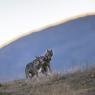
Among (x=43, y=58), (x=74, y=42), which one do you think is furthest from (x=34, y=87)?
(x=74, y=42)

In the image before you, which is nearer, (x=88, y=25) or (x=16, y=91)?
(x=16, y=91)

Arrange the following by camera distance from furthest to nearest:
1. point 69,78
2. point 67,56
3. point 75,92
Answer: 1. point 67,56
2. point 69,78
3. point 75,92

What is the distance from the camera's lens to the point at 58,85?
13844 mm

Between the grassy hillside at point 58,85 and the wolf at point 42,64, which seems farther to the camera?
the wolf at point 42,64

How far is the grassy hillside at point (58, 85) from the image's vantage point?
12.9 meters

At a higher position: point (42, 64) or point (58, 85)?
point (42, 64)

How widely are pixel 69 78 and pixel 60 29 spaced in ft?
42.5

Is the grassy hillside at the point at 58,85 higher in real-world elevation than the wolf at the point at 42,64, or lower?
lower

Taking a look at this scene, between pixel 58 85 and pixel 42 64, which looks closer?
pixel 58 85

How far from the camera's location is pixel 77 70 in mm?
15211

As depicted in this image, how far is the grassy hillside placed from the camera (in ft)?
42.2

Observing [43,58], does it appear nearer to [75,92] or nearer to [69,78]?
[69,78]

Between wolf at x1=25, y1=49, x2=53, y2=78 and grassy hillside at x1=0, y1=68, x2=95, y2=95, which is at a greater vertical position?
wolf at x1=25, y1=49, x2=53, y2=78

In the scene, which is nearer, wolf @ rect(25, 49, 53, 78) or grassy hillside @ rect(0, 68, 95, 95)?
grassy hillside @ rect(0, 68, 95, 95)
